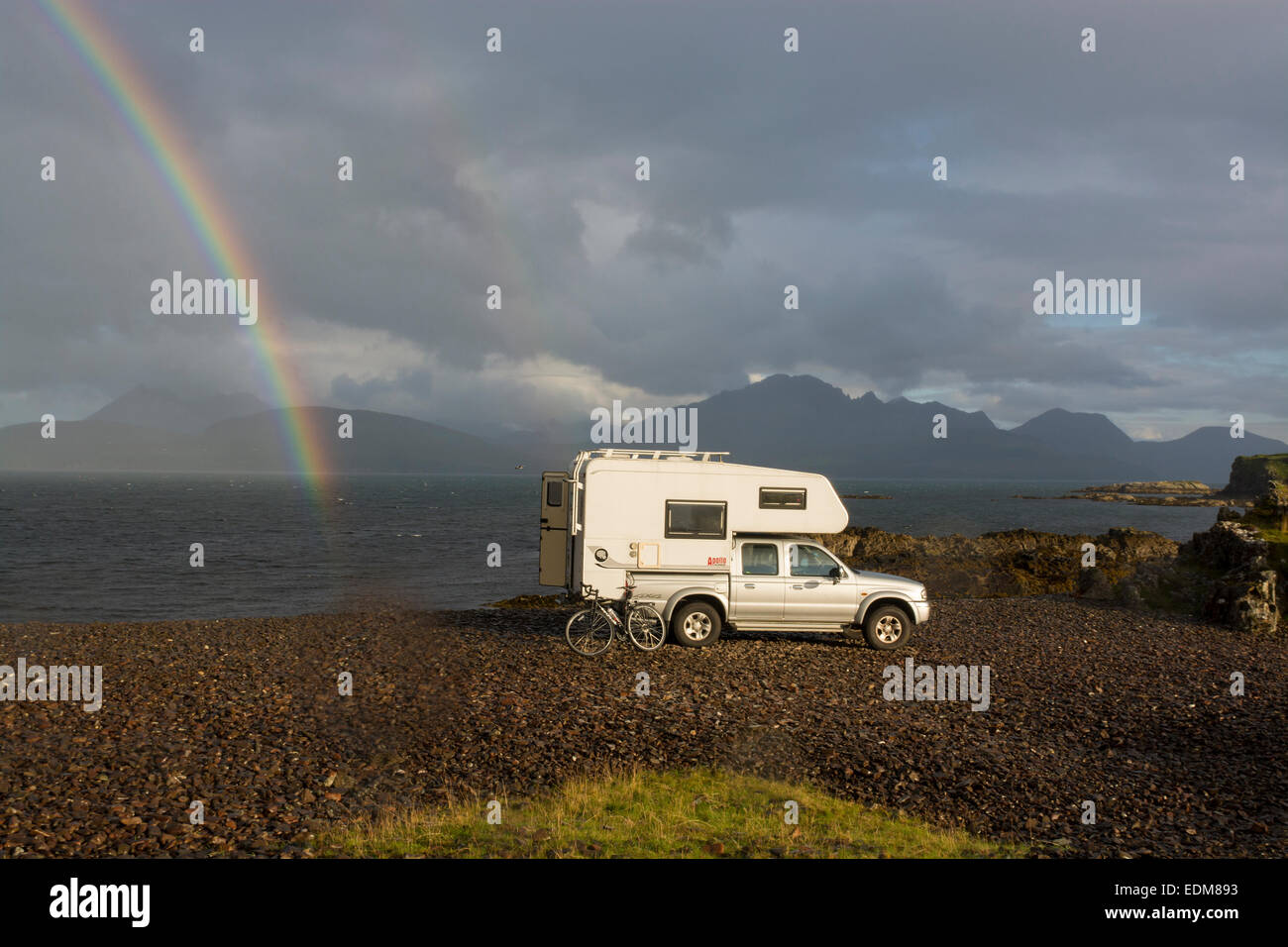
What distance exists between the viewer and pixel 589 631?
1777 centimetres

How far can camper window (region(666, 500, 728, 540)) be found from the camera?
17.8 metres

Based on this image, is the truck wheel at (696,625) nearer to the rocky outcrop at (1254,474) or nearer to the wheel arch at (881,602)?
the wheel arch at (881,602)

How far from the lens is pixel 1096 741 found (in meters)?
11.9

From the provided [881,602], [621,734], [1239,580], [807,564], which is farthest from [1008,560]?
[621,734]

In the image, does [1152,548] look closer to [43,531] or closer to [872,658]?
[872,658]

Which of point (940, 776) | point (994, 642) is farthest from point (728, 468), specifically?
point (940, 776)

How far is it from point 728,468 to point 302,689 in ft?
29.9

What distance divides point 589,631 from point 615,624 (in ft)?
2.15

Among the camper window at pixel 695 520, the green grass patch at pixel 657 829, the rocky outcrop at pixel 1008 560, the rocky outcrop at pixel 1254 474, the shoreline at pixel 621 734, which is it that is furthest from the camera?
the rocky outcrop at pixel 1254 474

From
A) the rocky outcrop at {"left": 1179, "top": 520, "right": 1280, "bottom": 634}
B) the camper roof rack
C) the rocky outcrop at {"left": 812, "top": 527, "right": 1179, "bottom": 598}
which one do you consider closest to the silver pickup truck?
the camper roof rack

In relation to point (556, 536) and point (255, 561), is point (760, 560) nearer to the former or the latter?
point (556, 536)

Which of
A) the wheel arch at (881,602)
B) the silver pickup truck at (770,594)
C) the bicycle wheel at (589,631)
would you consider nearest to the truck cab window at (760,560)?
the silver pickup truck at (770,594)

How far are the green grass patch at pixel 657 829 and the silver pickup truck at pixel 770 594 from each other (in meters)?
8.15

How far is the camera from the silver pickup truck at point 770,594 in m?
17.7
